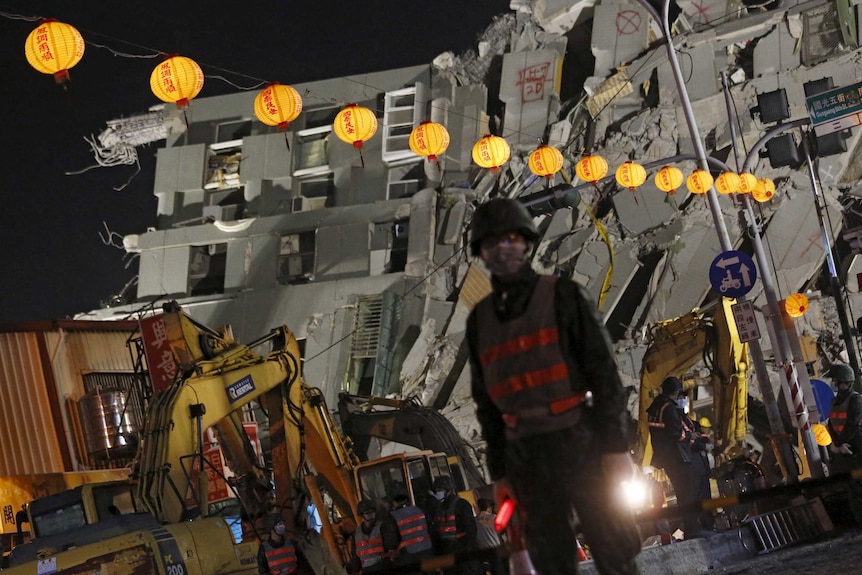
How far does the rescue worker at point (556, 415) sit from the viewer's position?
4.69m

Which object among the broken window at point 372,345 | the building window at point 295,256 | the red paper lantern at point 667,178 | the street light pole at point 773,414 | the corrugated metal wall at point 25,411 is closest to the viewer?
the street light pole at point 773,414

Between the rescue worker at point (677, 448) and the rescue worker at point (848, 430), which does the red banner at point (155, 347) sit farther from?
the rescue worker at point (848, 430)

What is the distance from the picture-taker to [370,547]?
13305 millimetres

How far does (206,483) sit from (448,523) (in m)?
3.24

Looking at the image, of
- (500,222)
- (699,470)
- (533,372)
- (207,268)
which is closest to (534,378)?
(533,372)

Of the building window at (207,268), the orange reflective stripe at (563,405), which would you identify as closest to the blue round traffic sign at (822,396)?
the orange reflective stripe at (563,405)

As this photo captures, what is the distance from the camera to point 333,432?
17.2m

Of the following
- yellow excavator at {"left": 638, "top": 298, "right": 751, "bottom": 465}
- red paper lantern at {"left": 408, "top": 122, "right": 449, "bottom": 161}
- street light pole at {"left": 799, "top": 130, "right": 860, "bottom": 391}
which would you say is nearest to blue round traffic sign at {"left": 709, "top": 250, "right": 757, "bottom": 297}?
yellow excavator at {"left": 638, "top": 298, "right": 751, "bottom": 465}

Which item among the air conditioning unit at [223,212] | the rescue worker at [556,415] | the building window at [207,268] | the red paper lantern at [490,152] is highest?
the air conditioning unit at [223,212]

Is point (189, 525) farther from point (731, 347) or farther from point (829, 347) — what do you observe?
point (829, 347)

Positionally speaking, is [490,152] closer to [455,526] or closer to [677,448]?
[677,448]

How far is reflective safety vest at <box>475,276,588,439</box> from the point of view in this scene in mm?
4785

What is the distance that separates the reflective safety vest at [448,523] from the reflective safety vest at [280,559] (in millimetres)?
2494

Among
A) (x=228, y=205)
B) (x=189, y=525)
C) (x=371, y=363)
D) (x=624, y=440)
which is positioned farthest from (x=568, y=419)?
(x=228, y=205)
